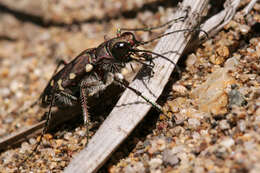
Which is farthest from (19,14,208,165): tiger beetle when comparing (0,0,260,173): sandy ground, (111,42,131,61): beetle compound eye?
(0,0,260,173): sandy ground

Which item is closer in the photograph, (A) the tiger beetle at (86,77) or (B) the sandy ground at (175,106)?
(B) the sandy ground at (175,106)

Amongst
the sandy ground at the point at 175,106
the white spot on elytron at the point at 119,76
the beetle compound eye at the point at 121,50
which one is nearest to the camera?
the sandy ground at the point at 175,106

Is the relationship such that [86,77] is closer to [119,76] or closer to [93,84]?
[93,84]

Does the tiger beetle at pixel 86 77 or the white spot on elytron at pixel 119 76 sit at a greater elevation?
the tiger beetle at pixel 86 77

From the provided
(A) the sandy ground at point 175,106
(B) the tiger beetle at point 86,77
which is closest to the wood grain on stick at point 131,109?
(A) the sandy ground at point 175,106

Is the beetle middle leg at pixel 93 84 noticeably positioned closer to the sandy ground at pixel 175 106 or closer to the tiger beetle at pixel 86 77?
the tiger beetle at pixel 86 77

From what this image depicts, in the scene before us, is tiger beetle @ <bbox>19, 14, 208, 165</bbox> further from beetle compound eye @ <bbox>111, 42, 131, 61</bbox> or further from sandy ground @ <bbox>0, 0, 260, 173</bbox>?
sandy ground @ <bbox>0, 0, 260, 173</bbox>

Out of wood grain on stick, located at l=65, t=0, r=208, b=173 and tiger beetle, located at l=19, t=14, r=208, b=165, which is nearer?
wood grain on stick, located at l=65, t=0, r=208, b=173
